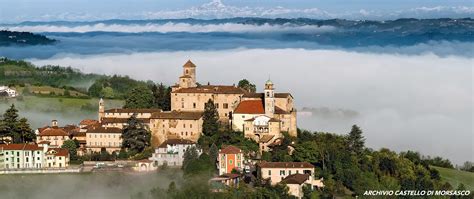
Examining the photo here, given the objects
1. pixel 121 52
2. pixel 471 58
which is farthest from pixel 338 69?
pixel 121 52

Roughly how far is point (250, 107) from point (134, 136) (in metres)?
8.03

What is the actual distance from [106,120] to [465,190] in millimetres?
24631

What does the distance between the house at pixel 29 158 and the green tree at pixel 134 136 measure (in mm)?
4352

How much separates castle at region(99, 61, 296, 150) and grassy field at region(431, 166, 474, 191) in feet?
39.5

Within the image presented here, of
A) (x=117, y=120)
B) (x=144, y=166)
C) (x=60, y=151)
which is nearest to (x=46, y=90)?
(x=117, y=120)

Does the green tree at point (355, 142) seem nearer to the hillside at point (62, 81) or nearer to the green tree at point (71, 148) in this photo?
the green tree at point (71, 148)

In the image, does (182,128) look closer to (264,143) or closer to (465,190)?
(264,143)

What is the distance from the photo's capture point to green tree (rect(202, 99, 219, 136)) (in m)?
57.4

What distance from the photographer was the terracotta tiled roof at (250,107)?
5741cm

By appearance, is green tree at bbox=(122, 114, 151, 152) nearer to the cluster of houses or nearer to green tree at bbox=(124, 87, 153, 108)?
the cluster of houses

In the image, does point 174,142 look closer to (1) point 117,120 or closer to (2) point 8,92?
(1) point 117,120

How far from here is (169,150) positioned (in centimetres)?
5456

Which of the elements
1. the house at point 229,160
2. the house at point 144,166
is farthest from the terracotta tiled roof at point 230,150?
the house at point 144,166

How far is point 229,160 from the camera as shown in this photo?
170ft
